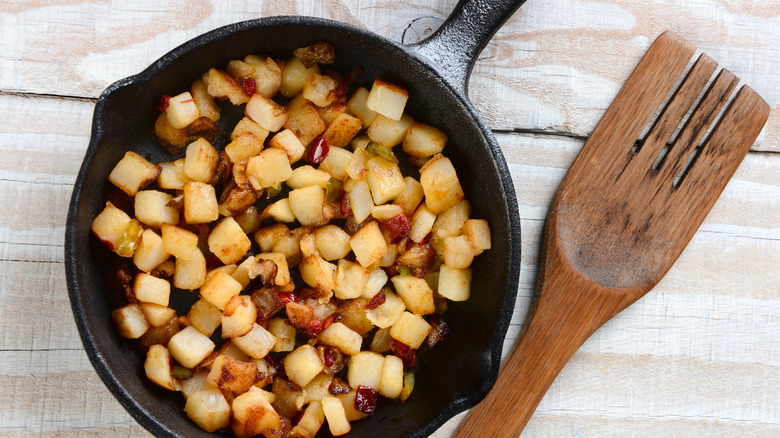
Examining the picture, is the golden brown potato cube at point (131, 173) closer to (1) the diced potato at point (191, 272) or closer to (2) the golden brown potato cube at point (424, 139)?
(1) the diced potato at point (191, 272)

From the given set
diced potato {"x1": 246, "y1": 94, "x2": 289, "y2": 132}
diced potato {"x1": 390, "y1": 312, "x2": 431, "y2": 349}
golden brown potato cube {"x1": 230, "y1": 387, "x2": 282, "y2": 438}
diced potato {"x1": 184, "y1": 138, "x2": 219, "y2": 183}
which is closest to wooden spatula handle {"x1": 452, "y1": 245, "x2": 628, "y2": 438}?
diced potato {"x1": 390, "y1": 312, "x2": 431, "y2": 349}

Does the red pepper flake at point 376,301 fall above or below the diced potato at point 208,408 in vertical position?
above

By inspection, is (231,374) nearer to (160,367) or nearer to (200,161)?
(160,367)

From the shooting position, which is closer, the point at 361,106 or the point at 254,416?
the point at 254,416

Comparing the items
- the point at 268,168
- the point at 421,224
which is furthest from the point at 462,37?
the point at 268,168

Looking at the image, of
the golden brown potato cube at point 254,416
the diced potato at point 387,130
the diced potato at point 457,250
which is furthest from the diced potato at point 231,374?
the diced potato at point 387,130

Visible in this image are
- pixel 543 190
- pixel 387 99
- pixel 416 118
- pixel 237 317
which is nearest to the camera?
pixel 237 317
